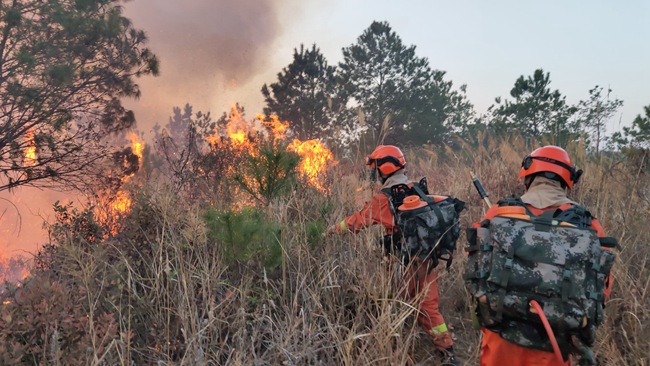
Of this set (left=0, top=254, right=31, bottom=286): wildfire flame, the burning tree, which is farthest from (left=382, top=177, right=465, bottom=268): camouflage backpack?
the burning tree

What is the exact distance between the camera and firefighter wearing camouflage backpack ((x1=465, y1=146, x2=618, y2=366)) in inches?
71.9

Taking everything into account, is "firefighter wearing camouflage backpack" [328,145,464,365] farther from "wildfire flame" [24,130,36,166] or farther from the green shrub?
"wildfire flame" [24,130,36,166]

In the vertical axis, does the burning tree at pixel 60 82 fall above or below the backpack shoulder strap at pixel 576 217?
above

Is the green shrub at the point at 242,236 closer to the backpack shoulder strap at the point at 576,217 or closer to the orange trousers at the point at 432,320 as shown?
the orange trousers at the point at 432,320

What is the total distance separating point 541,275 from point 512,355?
1.80ft

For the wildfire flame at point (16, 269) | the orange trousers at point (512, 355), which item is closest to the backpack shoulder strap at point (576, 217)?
the orange trousers at point (512, 355)

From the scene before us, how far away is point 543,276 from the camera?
1.87 metres

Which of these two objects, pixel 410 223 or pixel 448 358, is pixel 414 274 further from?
pixel 448 358

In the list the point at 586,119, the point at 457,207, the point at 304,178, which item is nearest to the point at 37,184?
the point at 304,178

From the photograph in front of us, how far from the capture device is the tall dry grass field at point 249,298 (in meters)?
2.04

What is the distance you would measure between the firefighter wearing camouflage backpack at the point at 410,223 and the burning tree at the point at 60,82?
846 cm

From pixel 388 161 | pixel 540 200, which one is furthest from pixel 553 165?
pixel 388 161

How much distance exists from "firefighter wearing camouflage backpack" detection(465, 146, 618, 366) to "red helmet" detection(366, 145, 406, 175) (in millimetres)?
1214

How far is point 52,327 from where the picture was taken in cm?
207
